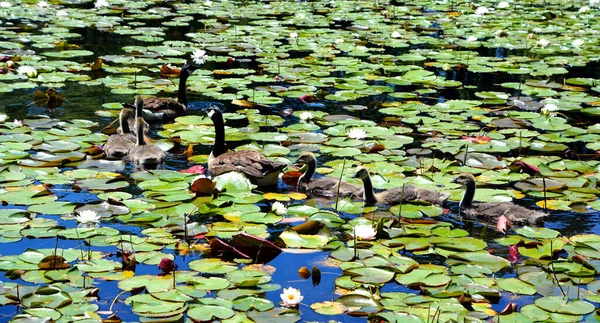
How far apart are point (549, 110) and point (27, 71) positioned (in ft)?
Result: 21.6

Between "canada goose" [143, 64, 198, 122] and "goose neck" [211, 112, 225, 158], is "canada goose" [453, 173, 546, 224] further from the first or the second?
"canada goose" [143, 64, 198, 122]

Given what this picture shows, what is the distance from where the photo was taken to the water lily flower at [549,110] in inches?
376

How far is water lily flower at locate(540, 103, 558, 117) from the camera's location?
9555mm

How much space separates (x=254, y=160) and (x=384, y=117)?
8.80 feet

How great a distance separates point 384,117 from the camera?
32.2 feet

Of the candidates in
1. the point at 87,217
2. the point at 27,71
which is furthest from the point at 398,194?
the point at 27,71

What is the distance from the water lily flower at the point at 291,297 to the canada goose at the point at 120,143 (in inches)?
143

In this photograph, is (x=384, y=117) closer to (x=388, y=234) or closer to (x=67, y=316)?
(x=388, y=234)

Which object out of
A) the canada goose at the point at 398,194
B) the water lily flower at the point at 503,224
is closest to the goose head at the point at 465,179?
the canada goose at the point at 398,194

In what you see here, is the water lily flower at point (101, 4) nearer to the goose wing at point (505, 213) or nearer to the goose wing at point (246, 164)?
the goose wing at point (246, 164)

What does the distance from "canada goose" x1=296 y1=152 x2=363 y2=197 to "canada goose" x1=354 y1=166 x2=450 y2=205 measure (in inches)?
7.3

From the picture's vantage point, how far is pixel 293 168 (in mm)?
7914

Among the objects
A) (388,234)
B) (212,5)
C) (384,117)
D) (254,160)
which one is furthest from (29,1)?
(388,234)

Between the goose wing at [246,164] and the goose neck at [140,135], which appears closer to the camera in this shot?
the goose wing at [246,164]
